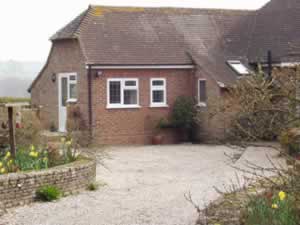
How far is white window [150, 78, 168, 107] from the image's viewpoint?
31530 millimetres

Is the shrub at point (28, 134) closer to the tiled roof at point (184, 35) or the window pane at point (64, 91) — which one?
the tiled roof at point (184, 35)

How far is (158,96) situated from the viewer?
31.8 meters

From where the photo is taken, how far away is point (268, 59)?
30.2 metres

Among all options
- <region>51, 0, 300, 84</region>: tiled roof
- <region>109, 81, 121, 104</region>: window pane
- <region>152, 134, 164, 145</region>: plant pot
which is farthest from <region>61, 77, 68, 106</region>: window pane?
<region>152, 134, 164, 145</region>: plant pot

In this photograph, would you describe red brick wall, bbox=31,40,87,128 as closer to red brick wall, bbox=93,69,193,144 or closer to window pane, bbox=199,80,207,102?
red brick wall, bbox=93,69,193,144

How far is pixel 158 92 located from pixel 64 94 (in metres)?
4.28

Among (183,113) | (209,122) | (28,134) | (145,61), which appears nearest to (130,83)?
(145,61)

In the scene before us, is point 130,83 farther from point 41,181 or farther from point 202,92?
point 41,181

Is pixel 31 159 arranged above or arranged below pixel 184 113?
below

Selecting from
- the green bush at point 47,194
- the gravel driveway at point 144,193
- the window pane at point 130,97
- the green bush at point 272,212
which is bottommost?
the gravel driveway at point 144,193

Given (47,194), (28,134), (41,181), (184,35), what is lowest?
(47,194)

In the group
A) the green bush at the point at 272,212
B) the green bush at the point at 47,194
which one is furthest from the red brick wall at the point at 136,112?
the green bush at the point at 272,212

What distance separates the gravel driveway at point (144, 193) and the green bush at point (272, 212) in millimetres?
2723

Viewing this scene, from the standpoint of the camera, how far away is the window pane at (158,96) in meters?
31.7
